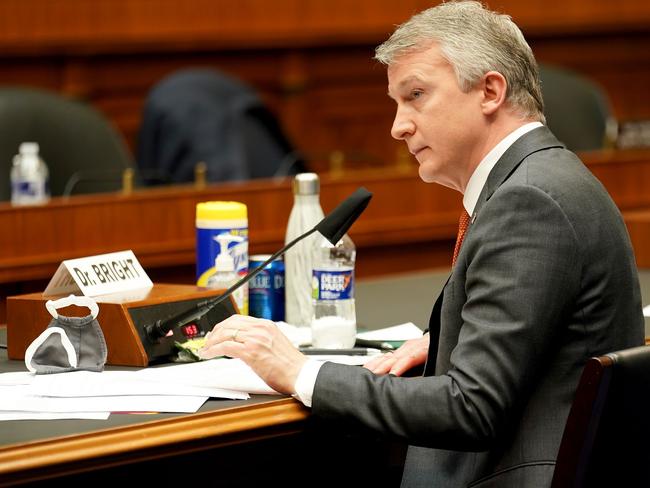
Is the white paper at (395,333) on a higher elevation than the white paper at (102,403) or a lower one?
lower

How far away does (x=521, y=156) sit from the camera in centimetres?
197

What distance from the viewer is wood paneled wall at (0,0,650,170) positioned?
5.73 meters

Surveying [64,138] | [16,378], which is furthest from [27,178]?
[16,378]

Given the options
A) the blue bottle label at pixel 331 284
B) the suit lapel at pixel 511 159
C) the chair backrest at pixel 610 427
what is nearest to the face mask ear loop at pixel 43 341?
the blue bottle label at pixel 331 284

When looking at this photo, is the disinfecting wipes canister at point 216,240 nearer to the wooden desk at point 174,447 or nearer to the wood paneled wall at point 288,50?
the wooden desk at point 174,447

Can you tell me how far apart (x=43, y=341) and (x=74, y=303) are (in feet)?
0.29

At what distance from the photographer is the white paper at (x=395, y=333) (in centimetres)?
249

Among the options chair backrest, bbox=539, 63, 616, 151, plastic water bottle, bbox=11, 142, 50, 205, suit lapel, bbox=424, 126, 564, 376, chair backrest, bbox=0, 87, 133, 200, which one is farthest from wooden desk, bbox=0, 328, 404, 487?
chair backrest, bbox=539, 63, 616, 151

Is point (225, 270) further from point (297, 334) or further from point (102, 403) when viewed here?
point (102, 403)

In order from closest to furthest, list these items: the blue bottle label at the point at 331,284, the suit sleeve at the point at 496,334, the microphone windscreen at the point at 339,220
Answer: the suit sleeve at the point at 496,334 → the microphone windscreen at the point at 339,220 → the blue bottle label at the point at 331,284

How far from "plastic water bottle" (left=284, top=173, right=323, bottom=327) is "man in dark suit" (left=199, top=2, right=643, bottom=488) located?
0.56m

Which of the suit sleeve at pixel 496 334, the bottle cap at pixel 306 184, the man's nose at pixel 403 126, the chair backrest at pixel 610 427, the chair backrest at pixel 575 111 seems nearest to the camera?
the chair backrest at pixel 610 427

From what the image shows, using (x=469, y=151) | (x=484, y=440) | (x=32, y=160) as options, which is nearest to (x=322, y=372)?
(x=484, y=440)

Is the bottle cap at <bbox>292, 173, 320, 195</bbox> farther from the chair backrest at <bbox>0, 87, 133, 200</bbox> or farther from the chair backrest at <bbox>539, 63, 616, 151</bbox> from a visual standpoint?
the chair backrest at <bbox>539, 63, 616, 151</bbox>
